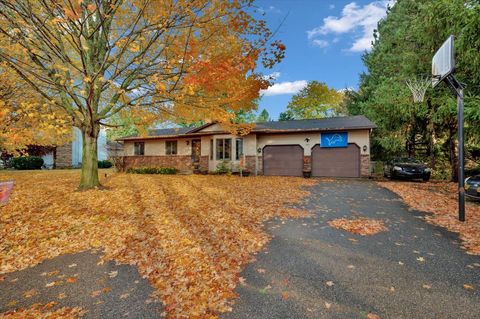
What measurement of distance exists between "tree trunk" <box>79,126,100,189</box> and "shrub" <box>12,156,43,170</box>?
62.0 ft

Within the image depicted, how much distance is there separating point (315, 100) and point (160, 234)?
Answer: 3322 centimetres

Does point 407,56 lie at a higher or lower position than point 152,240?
higher

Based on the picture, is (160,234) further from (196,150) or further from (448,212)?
(196,150)

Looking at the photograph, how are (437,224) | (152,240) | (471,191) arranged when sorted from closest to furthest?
(152,240) → (437,224) → (471,191)

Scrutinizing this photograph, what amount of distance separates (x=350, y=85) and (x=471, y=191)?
71.5 feet

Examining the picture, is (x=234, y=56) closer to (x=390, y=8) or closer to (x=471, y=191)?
(x=471, y=191)

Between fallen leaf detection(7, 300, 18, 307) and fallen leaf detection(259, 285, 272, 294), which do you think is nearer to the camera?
fallen leaf detection(7, 300, 18, 307)

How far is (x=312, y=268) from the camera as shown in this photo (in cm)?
378

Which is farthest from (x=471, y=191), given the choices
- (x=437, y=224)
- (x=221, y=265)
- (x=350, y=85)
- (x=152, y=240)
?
(x=350, y=85)

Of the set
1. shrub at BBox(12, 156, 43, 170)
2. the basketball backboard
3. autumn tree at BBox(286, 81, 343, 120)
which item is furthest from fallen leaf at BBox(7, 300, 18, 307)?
autumn tree at BBox(286, 81, 343, 120)

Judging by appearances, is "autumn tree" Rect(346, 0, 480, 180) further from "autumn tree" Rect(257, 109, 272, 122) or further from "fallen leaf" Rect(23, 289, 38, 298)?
"autumn tree" Rect(257, 109, 272, 122)

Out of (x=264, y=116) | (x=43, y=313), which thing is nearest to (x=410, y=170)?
(x=43, y=313)

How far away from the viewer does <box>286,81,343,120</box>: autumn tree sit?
33.8m

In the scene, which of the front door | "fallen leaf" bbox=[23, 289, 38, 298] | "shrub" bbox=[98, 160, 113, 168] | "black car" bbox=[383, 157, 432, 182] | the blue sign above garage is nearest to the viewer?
"fallen leaf" bbox=[23, 289, 38, 298]
